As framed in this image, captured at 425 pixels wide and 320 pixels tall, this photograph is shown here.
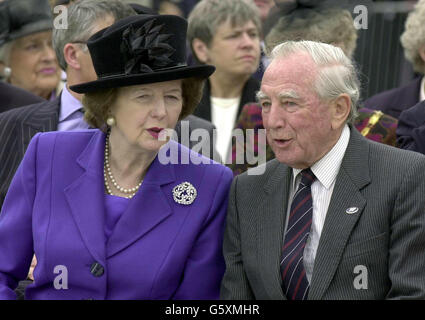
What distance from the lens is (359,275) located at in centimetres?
360

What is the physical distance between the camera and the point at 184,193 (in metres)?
4.06

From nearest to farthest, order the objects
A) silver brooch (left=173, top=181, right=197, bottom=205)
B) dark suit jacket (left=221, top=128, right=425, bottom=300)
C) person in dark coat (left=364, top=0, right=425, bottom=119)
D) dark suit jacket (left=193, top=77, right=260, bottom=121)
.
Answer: dark suit jacket (left=221, top=128, right=425, bottom=300) < silver brooch (left=173, top=181, right=197, bottom=205) < person in dark coat (left=364, top=0, right=425, bottom=119) < dark suit jacket (left=193, top=77, right=260, bottom=121)

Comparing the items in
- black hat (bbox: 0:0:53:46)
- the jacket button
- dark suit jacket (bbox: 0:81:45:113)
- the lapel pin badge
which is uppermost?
black hat (bbox: 0:0:53:46)

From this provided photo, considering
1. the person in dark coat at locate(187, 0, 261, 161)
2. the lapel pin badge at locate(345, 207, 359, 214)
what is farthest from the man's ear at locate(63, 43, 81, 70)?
the lapel pin badge at locate(345, 207, 359, 214)

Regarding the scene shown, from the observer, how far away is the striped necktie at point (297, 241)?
3.69 m

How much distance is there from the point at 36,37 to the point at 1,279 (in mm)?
2822

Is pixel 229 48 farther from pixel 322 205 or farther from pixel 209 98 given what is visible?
pixel 322 205

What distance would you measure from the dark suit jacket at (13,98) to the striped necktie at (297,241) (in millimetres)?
2635

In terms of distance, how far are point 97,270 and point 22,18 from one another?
2972 millimetres

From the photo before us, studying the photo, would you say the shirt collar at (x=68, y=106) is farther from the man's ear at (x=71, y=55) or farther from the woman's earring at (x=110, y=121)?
the woman's earring at (x=110, y=121)

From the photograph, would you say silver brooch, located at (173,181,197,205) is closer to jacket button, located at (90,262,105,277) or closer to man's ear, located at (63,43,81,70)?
jacket button, located at (90,262,105,277)

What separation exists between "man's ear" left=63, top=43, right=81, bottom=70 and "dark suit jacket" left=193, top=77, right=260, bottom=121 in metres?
1.36

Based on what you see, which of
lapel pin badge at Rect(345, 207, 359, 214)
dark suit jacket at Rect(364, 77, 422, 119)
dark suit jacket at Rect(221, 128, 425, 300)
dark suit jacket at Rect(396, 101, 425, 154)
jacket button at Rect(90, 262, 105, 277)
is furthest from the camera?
dark suit jacket at Rect(364, 77, 422, 119)

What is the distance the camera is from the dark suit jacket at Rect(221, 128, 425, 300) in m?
3.53
